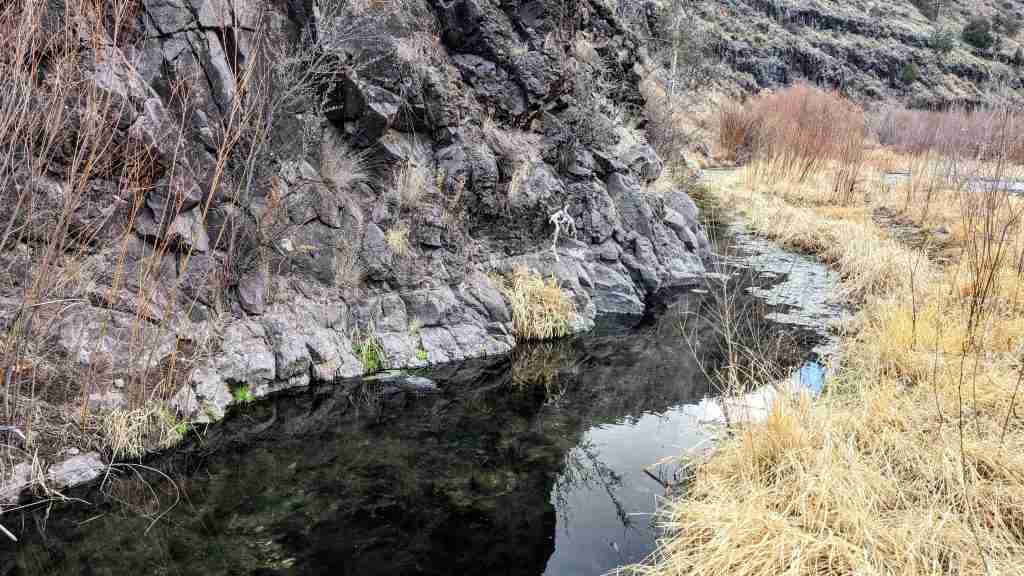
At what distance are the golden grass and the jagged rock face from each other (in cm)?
385

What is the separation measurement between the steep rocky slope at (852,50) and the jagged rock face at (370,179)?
25.9m

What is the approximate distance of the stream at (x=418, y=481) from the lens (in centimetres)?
386

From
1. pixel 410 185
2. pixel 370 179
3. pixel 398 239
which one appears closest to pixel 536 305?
pixel 398 239

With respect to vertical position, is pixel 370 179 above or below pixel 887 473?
above

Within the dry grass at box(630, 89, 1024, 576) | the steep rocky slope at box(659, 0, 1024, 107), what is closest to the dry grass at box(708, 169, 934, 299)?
the dry grass at box(630, 89, 1024, 576)

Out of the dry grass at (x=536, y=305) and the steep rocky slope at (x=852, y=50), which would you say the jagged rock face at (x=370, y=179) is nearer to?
the dry grass at (x=536, y=305)

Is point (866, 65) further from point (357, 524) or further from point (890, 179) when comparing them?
point (357, 524)

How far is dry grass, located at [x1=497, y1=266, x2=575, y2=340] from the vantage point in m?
8.18

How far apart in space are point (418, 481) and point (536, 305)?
3882 mm

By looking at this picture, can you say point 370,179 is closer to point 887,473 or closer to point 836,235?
point 887,473

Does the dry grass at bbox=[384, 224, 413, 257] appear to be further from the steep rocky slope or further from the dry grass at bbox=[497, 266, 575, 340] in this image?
the steep rocky slope

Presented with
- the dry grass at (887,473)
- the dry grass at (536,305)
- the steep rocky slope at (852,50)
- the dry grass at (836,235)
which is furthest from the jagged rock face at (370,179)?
the steep rocky slope at (852,50)

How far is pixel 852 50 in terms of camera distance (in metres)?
40.0

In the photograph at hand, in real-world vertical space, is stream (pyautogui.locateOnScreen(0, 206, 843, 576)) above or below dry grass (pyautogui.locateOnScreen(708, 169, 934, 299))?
below
